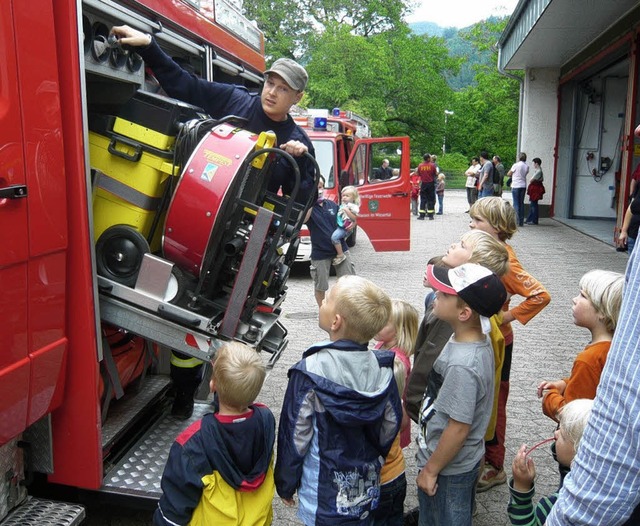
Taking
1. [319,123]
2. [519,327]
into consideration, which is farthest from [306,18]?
[519,327]

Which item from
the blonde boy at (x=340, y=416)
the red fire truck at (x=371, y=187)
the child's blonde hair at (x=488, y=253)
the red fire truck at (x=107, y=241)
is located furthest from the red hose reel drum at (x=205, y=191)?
the red fire truck at (x=371, y=187)

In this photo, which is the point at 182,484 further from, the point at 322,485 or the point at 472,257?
the point at 472,257

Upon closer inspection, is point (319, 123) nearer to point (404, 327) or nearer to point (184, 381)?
point (184, 381)

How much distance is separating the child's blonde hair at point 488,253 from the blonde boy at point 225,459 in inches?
49.8

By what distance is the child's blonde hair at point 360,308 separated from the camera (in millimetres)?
2680

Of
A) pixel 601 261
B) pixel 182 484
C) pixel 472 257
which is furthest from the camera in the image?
pixel 601 261

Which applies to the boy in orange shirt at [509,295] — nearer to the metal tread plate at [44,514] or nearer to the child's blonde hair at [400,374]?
the child's blonde hair at [400,374]

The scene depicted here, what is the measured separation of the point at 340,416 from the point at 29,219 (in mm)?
1397

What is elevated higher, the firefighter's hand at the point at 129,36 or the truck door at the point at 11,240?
the firefighter's hand at the point at 129,36

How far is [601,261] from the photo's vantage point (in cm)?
1262

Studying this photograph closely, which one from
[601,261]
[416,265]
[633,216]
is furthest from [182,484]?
[601,261]

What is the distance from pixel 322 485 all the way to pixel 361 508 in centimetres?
20

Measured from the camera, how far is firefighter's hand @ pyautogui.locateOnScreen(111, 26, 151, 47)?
3.43 m

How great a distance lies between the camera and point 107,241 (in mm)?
3549
